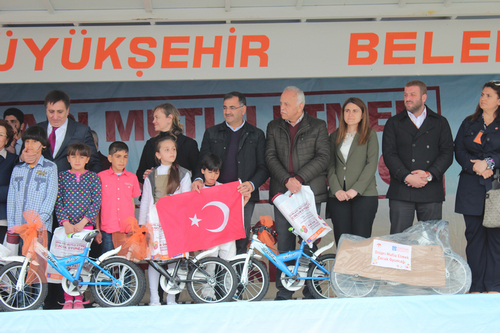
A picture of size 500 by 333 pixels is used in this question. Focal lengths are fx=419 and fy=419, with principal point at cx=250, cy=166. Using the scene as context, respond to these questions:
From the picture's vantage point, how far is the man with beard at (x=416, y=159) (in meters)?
3.59

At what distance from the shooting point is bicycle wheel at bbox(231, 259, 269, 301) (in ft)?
10.8

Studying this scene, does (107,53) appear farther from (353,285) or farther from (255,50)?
(353,285)

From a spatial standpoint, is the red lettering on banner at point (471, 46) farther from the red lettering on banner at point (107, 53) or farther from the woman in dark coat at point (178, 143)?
the red lettering on banner at point (107, 53)

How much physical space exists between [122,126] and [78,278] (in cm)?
211

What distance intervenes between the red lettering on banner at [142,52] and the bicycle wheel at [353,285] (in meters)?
2.51

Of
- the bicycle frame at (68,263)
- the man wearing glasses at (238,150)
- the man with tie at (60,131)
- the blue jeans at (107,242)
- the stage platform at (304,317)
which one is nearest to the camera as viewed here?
the stage platform at (304,317)

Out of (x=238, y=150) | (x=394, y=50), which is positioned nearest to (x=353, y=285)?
(x=238, y=150)

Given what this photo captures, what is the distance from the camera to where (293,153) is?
147 inches

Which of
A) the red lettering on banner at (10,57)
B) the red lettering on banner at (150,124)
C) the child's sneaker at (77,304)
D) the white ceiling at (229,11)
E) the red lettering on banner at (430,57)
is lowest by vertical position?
the child's sneaker at (77,304)

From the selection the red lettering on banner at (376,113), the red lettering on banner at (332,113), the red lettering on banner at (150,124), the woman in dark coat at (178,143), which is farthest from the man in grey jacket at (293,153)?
the red lettering on banner at (150,124)

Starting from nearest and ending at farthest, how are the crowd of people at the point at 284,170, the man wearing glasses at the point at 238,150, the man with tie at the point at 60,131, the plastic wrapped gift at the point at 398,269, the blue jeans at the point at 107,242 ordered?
1. the plastic wrapped gift at the point at 398,269
2. the crowd of people at the point at 284,170
3. the blue jeans at the point at 107,242
4. the man with tie at the point at 60,131
5. the man wearing glasses at the point at 238,150

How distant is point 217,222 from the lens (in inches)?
140

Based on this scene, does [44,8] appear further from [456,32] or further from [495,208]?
[495,208]

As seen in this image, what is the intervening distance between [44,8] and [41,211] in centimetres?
196
